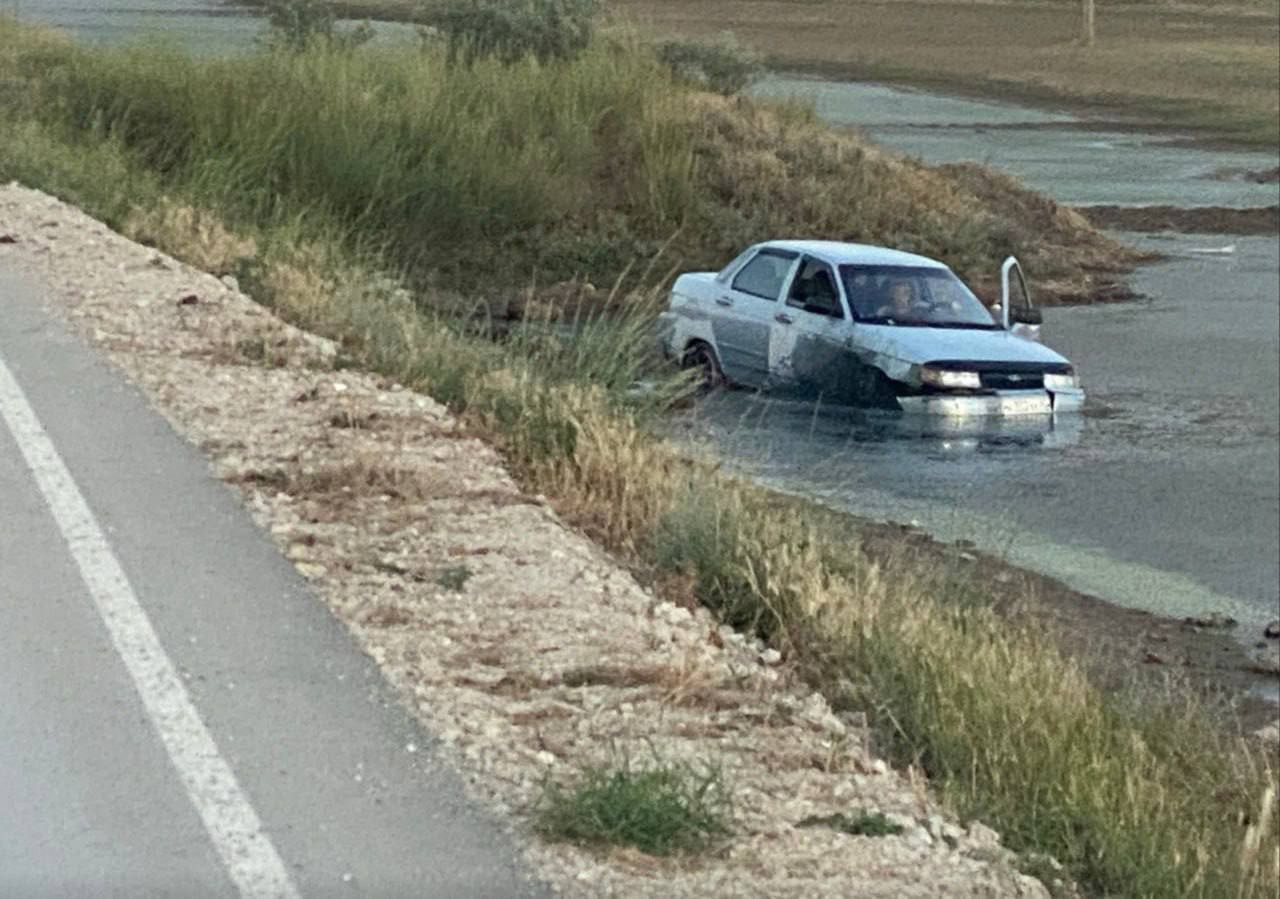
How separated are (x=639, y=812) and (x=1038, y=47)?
2401 inches

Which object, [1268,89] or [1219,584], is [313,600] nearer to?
[1219,584]

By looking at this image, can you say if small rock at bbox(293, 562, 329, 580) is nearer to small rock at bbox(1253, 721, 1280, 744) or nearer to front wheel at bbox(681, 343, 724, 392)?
small rock at bbox(1253, 721, 1280, 744)

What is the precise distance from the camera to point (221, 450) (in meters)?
9.91

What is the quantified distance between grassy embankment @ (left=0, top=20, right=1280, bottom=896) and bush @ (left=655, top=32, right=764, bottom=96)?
221 cm

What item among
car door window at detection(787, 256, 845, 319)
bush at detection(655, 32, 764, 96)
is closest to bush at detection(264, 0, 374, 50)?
bush at detection(655, 32, 764, 96)

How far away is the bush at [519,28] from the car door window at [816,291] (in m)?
19.6

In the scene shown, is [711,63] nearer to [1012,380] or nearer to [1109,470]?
[1012,380]

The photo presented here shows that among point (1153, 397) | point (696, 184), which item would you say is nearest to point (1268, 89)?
point (696, 184)

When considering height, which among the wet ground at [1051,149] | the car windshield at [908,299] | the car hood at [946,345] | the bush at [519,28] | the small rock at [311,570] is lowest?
the wet ground at [1051,149]

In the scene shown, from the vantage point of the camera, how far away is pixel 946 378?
20500 millimetres

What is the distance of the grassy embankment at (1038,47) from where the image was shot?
181ft

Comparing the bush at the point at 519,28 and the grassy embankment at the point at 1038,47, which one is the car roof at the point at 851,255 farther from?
the grassy embankment at the point at 1038,47

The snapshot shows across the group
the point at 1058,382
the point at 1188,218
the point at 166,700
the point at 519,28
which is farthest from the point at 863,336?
the point at 519,28

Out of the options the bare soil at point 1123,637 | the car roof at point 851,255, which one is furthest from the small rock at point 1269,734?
the car roof at point 851,255
